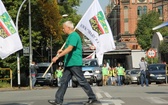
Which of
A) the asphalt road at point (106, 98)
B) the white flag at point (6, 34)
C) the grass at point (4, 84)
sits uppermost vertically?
the white flag at point (6, 34)

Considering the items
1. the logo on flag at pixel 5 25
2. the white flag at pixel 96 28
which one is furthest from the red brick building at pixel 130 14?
the logo on flag at pixel 5 25

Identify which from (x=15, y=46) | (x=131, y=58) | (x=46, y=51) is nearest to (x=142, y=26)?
(x=131, y=58)

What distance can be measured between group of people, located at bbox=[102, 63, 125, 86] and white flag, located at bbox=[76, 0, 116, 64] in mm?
13815

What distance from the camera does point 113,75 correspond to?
39.7 m

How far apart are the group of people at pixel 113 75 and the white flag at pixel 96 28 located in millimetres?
13815

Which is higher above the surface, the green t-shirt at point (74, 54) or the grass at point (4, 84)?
the green t-shirt at point (74, 54)

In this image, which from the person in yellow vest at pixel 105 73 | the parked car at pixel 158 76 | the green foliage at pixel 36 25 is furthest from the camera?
the green foliage at pixel 36 25

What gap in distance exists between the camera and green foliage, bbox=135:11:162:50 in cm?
9444

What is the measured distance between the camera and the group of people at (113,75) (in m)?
37.0

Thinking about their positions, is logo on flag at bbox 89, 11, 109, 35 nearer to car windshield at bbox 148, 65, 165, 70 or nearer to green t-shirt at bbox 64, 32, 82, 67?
green t-shirt at bbox 64, 32, 82, 67

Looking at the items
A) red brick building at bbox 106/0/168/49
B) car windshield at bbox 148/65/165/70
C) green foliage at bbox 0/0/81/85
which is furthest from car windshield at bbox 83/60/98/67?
red brick building at bbox 106/0/168/49

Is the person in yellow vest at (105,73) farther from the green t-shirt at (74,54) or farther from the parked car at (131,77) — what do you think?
the green t-shirt at (74,54)

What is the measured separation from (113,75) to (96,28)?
19.5 m

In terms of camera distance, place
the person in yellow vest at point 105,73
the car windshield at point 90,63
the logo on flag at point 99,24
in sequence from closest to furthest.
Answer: the logo on flag at point 99,24, the car windshield at point 90,63, the person in yellow vest at point 105,73
